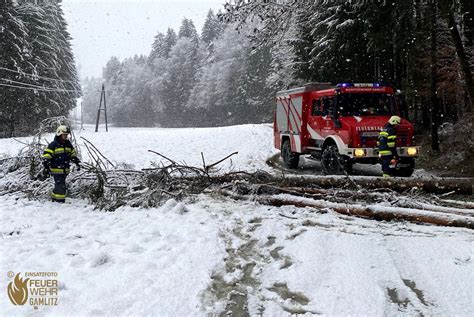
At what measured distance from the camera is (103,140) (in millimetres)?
22641

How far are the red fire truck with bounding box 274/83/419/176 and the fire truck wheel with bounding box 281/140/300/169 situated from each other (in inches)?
36.7

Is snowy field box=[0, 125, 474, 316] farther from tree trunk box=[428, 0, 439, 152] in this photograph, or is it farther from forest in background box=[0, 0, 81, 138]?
forest in background box=[0, 0, 81, 138]

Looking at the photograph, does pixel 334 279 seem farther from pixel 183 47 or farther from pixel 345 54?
pixel 183 47

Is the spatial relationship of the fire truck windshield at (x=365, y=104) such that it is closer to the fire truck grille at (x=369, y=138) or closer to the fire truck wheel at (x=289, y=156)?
the fire truck grille at (x=369, y=138)

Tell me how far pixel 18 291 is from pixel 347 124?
8.86 m

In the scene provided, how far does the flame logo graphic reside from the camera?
3543 mm

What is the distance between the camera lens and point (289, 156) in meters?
14.4

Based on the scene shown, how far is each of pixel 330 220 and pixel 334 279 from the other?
218cm

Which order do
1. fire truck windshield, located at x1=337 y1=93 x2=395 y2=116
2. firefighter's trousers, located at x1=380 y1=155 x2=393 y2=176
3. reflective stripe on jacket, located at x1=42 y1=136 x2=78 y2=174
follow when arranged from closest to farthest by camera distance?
reflective stripe on jacket, located at x1=42 y1=136 x2=78 y2=174
firefighter's trousers, located at x1=380 y1=155 x2=393 y2=176
fire truck windshield, located at x1=337 y1=93 x2=395 y2=116

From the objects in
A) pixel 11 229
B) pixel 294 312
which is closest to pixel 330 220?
pixel 294 312

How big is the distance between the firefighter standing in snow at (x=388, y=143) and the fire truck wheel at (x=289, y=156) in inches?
188

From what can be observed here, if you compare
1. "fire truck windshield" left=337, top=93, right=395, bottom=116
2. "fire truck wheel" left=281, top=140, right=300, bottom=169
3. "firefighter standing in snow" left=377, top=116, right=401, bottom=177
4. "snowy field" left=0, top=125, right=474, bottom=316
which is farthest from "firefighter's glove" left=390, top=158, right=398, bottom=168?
"fire truck wheel" left=281, top=140, right=300, bottom=169

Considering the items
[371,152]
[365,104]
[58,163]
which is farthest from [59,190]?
[365,104]

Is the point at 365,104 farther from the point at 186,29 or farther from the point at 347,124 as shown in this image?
the point at 186,29
